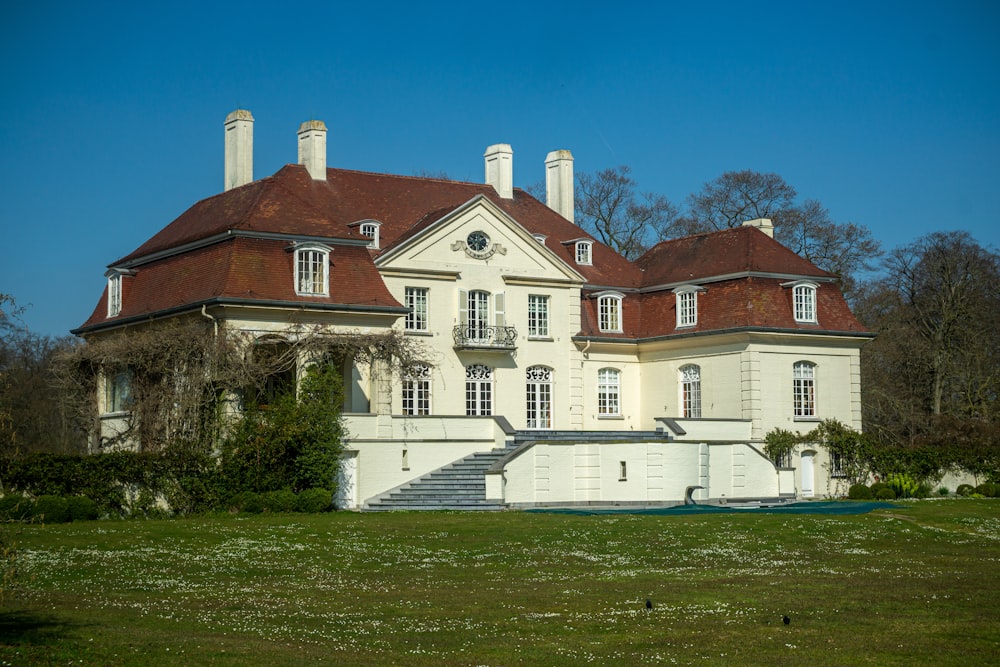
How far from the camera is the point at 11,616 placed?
582 inches

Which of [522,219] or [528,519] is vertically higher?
[522,219]

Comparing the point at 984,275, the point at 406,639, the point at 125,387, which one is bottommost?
the point at 406,639

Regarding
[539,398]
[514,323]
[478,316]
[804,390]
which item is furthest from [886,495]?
[478,316]

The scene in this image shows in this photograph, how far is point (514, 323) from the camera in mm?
42688

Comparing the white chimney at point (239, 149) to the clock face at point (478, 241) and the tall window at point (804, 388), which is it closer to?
the clock face at point (478, 241)

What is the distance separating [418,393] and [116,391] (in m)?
9.04

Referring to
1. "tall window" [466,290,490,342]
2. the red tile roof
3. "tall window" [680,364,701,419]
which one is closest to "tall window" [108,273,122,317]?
the red tile roof

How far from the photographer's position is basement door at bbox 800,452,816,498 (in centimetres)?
4250

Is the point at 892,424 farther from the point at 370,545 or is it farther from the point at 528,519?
the point at 370,545

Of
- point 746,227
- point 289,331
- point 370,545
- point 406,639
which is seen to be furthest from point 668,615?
point 746,227

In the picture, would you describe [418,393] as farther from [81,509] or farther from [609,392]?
[81,509]

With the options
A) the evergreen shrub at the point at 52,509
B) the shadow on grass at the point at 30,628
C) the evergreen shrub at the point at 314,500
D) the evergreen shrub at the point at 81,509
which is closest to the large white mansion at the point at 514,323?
the evergreen shrub at the point at 314,500

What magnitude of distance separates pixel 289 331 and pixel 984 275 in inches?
1341

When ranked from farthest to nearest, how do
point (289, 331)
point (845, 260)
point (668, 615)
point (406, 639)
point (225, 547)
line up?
point (845, 260) → point (289, 331) → point (225, 547) → point (668, 615) → point (406, 639)
